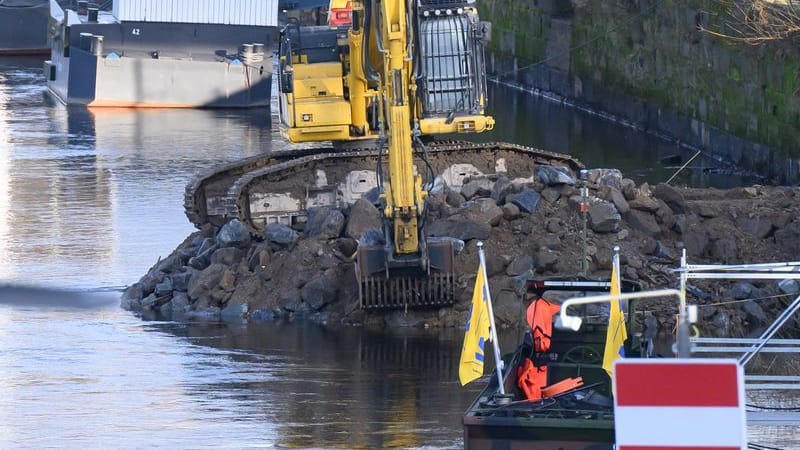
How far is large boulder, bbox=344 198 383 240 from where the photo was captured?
2072 centimetres

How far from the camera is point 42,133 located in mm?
40219

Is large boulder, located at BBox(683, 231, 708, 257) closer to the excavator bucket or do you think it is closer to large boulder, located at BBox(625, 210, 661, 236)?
large boulder, located at BBox(625, 210, 661, 236)

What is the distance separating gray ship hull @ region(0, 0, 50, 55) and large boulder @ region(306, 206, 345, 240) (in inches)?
1546

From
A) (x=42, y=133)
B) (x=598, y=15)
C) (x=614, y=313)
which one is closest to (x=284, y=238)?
(x=614, y=313)

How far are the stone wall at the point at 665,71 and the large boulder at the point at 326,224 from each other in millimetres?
11826

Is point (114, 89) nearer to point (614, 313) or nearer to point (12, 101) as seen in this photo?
point (12, 101)

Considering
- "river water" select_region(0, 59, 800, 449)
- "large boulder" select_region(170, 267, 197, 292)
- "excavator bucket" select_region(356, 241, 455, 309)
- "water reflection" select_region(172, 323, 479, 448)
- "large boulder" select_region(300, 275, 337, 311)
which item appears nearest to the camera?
"water reflection" select_region(172, 323, 479, 448)

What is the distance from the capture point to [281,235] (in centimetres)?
2111

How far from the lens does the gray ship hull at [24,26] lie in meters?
58.6

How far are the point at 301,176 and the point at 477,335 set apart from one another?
11600mm

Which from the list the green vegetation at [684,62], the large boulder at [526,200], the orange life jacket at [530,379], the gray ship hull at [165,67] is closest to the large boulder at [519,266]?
the large boulder at [526,200]

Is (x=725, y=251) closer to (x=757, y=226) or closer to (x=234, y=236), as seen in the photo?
(x=757, y=226)

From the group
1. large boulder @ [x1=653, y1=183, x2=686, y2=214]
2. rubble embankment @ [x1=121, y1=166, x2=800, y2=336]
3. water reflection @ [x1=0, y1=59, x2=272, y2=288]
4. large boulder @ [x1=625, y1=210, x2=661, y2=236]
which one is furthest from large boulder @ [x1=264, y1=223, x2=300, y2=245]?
large boulder @ [x1=653, y1=183, x2=686, y2=214]

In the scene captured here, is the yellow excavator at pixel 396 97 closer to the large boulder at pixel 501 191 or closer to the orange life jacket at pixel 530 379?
the large boulder at pixel 501 191
